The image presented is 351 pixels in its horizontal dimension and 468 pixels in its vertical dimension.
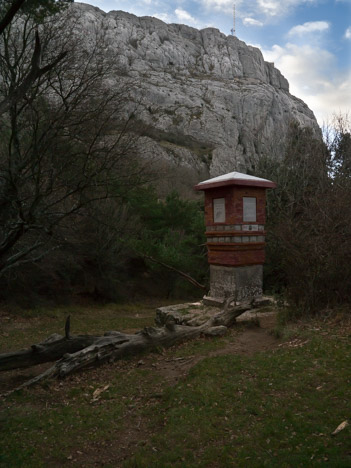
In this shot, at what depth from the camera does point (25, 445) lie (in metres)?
4.06

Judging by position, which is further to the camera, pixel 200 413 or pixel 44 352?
pixel 44 352

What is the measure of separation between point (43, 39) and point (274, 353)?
22.0 feet

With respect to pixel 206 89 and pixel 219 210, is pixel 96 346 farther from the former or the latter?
pixel 206 89

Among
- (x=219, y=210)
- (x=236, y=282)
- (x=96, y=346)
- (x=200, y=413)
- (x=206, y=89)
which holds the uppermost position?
(x=206, y=89)

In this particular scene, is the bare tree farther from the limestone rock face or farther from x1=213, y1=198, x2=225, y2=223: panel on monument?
the limestone rock face

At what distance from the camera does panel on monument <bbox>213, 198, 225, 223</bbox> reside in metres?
9.32

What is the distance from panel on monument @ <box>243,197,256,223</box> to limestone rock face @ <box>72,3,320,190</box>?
31.4 meters

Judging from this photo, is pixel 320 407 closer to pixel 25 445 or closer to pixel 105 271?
pixel 25 445

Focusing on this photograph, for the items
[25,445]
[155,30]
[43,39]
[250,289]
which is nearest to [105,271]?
[250,289]

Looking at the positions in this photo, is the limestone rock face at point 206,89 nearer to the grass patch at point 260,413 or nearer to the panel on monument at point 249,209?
the panel on monument at point 249,209

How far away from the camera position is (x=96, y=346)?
259 inches

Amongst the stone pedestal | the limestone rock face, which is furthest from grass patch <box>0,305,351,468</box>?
the limestone rock face

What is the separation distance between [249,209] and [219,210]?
29.8 inches

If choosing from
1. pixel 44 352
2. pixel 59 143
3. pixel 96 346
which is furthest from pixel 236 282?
pixel 59 143
